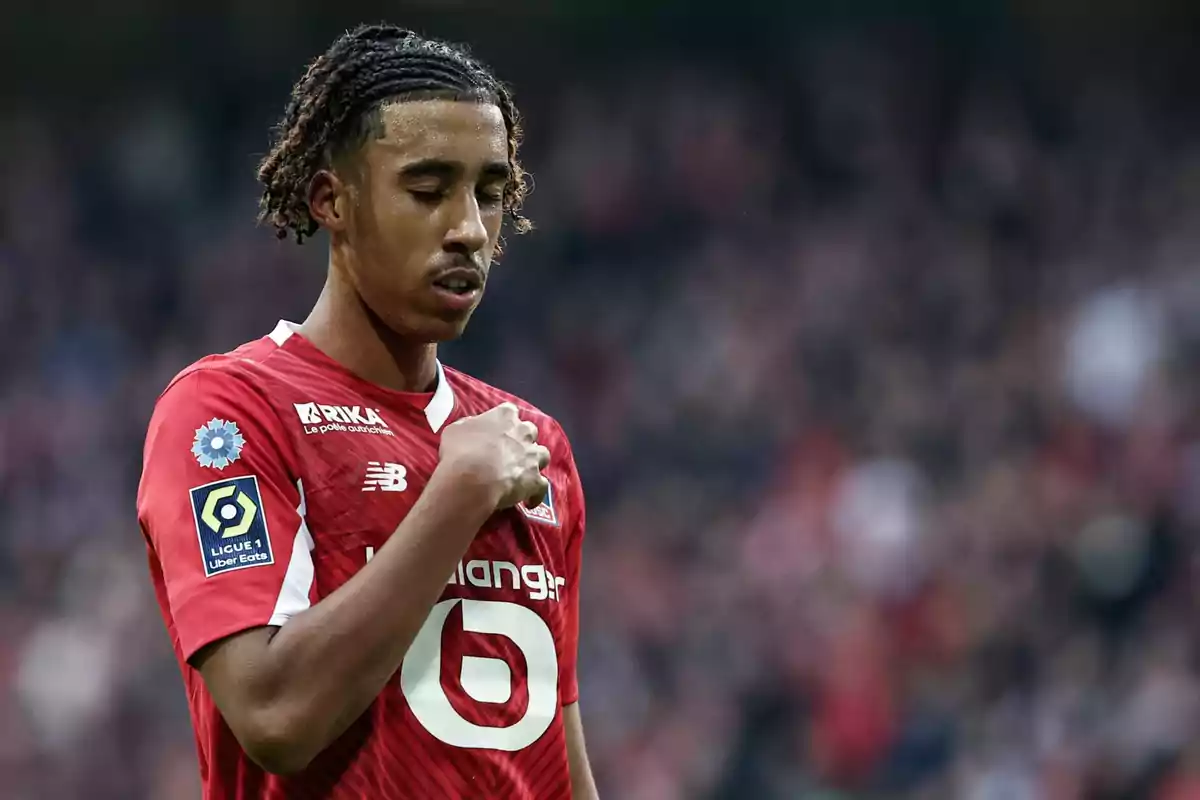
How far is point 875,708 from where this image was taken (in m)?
8.21

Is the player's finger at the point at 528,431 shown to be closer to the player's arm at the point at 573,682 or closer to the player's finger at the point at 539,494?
the player's finger at the point at 539,494

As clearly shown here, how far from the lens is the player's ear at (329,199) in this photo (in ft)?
9.02

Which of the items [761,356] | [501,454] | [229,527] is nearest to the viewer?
[229,527]

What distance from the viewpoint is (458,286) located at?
2.71 m

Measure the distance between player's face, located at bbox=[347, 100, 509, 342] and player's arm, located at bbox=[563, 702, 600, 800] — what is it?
30.1 inches

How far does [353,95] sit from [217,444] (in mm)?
645

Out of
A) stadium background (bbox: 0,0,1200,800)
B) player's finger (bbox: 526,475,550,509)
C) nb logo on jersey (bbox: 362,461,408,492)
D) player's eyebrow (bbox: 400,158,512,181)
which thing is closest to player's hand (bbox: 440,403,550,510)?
player's finger (bbox: 526,475,550,509)

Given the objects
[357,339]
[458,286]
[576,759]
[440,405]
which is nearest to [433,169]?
[458,286]

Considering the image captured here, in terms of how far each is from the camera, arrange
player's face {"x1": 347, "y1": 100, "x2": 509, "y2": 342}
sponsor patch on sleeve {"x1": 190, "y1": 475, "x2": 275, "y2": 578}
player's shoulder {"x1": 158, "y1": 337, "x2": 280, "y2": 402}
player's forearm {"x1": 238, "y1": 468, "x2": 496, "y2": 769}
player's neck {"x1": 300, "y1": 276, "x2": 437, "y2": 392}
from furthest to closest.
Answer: player's neck {"x1": 300, "y1": 276, "x2": 437, "y2": 392}, player's face {"x1": 347, "y1": 100, "x2": 509, "y2": 342}, player's shoulder {"x1": 158, "y1": 337, "x2": 280, "y2": 402}, sponsor patch on sleeve {"x1": 190, "y1": 475, "x2": 275, "y2": 578}, player's forearm {"x1": 238, "y1": 468, "x2": 496, "y2": 769}

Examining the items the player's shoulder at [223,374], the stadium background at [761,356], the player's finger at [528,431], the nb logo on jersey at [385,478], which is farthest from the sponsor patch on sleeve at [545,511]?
the stadium background at [761,356]

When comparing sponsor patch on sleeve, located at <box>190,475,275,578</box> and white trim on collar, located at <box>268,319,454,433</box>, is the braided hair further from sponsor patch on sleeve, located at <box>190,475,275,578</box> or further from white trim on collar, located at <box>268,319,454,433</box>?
sponsor patch on sleeve, located at <box>190,475,275,578</box>

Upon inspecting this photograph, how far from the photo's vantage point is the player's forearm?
2.34 metres

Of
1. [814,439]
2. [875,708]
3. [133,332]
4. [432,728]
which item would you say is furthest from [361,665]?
[133,332]

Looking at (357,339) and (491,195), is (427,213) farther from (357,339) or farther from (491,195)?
(357,339)
